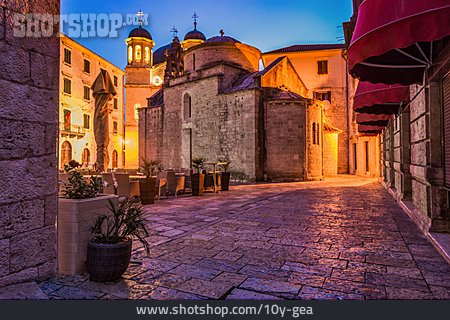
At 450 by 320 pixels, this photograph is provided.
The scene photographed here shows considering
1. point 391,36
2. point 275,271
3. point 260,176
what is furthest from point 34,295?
point 260,176

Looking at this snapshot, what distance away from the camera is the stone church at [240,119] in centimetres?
1845

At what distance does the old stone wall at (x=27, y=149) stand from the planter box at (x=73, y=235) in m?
0.12

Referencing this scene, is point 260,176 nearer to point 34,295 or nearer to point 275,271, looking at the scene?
point 275,271

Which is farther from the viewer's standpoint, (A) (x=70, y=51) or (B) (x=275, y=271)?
(A) (x=70, y=51)

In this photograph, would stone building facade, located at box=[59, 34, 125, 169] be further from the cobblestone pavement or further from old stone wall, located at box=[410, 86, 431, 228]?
old stone wall, located at box=[410, 86, 431, 228]

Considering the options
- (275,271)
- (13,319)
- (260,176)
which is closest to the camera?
(13,319)

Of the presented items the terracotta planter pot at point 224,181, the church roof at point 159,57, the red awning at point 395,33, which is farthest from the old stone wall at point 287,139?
the church roof at point 159,57

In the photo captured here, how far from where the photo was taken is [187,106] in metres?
23.4

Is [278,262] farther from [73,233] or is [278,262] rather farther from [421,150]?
[421,150]

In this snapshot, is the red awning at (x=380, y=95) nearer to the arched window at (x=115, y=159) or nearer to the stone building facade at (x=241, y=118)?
the stone building facade at (x=241, y=118)

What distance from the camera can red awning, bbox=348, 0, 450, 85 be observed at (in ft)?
9.93

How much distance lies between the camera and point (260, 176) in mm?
18484

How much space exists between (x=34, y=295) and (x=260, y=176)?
16.2 metres

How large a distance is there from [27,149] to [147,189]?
19.1 ft
